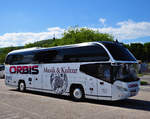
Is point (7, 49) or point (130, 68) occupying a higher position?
point (7, 49)

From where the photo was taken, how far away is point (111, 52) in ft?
34.5

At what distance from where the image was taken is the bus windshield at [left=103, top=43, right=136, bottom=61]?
10531mm

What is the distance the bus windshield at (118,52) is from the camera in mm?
10531

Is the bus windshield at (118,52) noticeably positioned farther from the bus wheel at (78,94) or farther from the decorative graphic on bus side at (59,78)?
the bus wheel at (78,94)

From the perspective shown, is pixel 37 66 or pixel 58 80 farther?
pixel 37 66

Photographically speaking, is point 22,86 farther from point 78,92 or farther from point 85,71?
point 85,71

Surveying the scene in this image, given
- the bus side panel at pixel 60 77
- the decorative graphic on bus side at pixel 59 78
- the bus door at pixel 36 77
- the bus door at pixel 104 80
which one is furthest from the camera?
the bus door at pixel 36 77

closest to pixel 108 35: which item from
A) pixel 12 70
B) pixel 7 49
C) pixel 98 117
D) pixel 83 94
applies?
pixel 12 70

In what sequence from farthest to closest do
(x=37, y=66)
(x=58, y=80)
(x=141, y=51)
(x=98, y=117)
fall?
1. (x=141, y=51)
2. (x=37, y=66)
3. (x=58, y=80)
4. (x=98, y=117)

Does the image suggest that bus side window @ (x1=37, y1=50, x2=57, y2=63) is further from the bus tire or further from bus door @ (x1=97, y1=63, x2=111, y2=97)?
bus door @ (x1=97, y1=63, x2=111, y2=97)

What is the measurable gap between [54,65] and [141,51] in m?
89.8

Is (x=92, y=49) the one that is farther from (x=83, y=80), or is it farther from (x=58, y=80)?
(x=58, y=80)

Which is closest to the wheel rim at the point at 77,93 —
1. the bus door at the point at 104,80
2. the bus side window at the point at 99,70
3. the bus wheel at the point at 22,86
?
the bus side window at the point at 99,70

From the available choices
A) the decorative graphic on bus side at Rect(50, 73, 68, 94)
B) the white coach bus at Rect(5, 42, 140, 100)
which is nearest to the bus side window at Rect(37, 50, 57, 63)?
the white coach bus at Rect(5, 42, 140, 100)
